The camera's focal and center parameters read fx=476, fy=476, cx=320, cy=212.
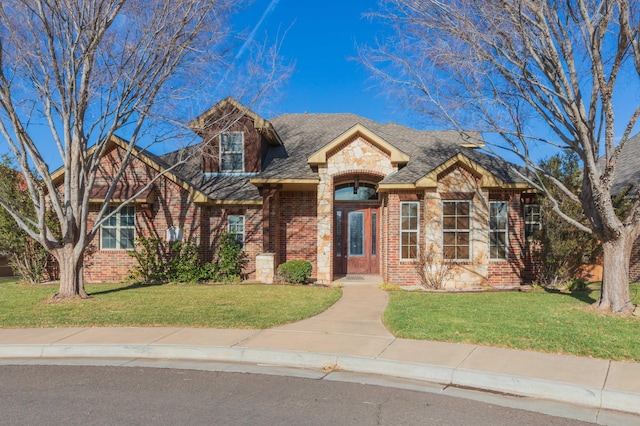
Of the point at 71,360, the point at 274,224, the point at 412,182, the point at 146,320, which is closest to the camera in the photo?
the point at 71,360

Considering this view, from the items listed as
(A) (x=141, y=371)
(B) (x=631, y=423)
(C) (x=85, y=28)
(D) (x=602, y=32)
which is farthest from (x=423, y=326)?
(C) (x=85, y=28)

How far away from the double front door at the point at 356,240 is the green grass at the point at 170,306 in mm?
3135

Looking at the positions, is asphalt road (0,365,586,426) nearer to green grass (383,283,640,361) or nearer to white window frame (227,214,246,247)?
green grass (383,283,640,361)

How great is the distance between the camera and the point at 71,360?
21.7ft

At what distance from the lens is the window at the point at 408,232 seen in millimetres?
14078

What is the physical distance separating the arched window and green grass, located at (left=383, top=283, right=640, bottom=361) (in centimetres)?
563

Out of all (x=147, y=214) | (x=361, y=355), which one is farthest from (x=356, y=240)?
(x=361, y=355)

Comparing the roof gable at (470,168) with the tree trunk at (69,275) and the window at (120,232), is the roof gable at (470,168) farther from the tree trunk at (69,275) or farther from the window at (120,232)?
the window at (120,232)

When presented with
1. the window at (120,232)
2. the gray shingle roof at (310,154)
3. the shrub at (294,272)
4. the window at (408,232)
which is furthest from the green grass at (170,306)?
the gray shingle roof at (310,154)

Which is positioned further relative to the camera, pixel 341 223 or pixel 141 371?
pixel 341 223

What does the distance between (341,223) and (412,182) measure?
138 inches

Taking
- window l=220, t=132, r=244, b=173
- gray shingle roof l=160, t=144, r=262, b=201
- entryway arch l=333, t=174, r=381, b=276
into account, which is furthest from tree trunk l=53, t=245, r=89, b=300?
entryway arch l=333, t=174, r=381, b=276

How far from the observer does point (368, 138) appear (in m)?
A: 14.8

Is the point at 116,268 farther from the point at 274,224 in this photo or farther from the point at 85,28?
the point at 85,28
